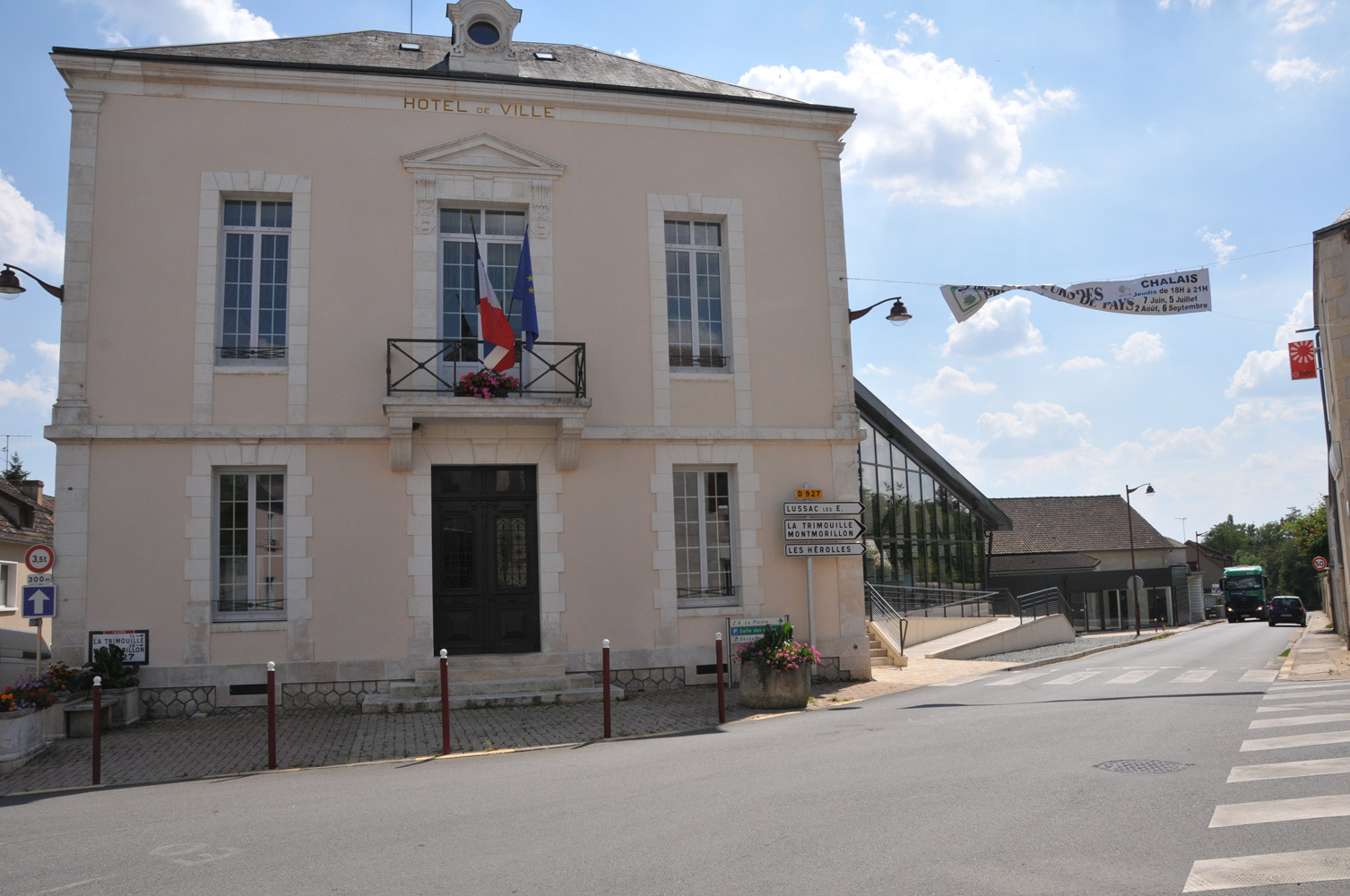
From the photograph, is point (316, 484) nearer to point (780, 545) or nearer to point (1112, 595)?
point (780, 545)

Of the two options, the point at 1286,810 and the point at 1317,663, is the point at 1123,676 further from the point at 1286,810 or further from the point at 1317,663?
the point at 1286,810

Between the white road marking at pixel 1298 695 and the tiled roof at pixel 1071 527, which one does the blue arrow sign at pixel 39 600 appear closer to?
the white road marking at pixel 1298 695

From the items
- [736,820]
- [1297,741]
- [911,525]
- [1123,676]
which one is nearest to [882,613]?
[911,525]

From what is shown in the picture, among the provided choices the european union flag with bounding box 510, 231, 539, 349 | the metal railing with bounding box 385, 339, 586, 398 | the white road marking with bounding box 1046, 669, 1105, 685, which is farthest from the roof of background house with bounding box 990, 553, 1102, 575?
the european union flag with bounding box 510, 231, 539, 349

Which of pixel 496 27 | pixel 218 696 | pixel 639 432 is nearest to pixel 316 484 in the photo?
pixel 218 696

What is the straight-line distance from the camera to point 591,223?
13867 mm

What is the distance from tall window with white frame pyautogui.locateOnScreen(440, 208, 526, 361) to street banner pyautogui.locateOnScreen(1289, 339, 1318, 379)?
49.9 feet

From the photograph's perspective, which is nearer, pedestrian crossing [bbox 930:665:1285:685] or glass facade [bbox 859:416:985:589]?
pedestrian crossing [bbox 930:665:1285:685]

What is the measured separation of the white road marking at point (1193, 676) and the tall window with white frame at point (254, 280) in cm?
1330

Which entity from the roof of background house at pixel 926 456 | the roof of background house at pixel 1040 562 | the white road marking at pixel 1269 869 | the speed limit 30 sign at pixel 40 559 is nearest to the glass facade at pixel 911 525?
the roof of background house at pixel 926 456

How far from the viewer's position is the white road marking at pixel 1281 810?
18.2ft

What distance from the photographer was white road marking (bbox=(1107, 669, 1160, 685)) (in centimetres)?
1441

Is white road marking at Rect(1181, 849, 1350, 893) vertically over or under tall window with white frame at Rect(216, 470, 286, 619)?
under

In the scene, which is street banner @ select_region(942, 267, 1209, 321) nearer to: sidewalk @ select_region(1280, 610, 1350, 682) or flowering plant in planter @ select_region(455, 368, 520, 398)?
sidewalk @ select_region(1280, 610, 1350, 682)
